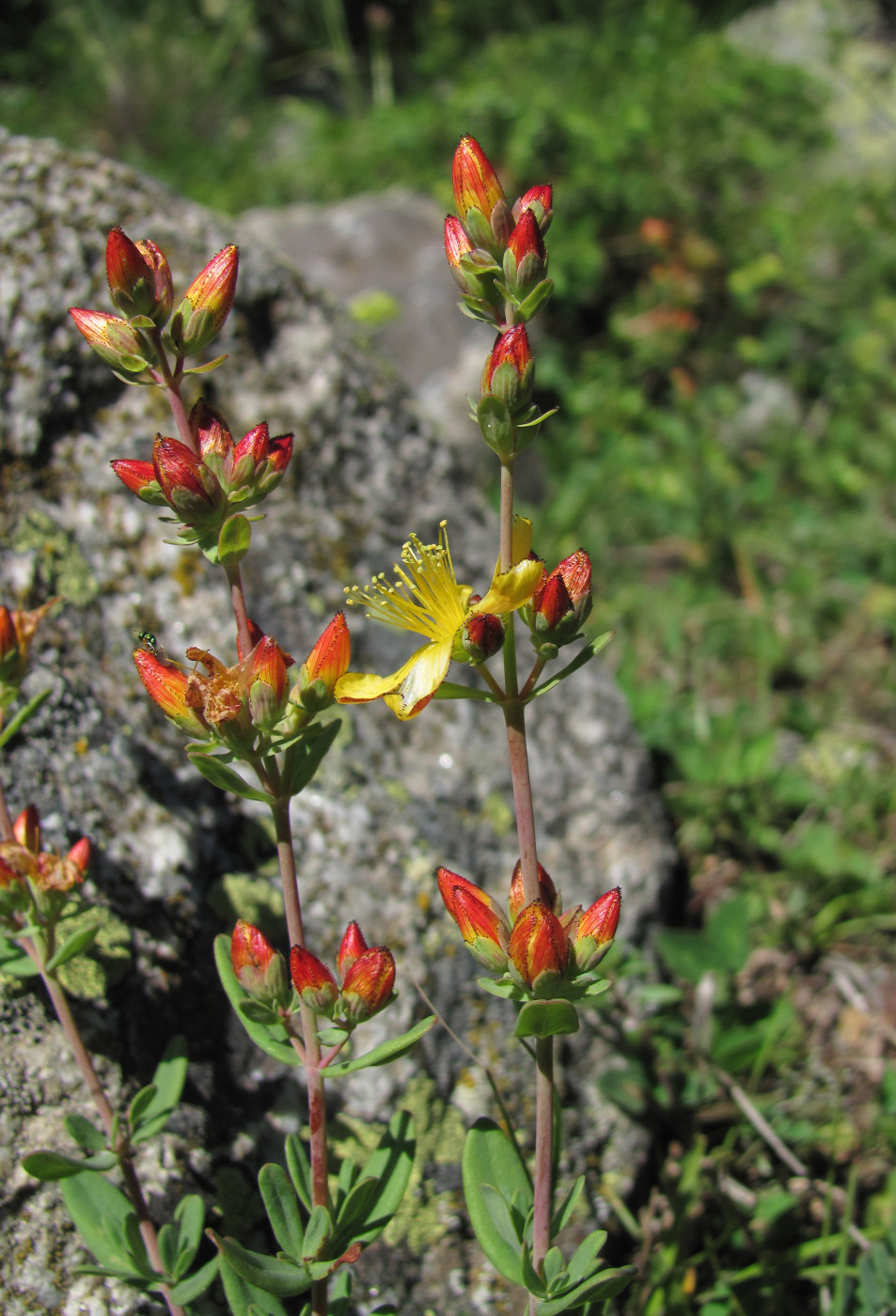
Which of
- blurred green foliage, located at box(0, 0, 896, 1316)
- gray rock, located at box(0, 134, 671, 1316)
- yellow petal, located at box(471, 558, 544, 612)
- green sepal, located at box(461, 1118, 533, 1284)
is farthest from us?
blurred green foliage, located at box(0, 0, 896, 1316)

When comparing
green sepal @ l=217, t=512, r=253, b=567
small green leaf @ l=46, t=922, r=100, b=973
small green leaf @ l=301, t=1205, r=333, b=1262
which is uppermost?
green sepal @ l=217, t=512, r=253, b=567

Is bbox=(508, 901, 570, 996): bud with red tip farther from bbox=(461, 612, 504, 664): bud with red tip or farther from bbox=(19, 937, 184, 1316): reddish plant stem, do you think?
bbox=(19, 937, 184, 1316): reddish plant stem

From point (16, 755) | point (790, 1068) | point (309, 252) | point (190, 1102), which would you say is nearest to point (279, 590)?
point (16, 755)

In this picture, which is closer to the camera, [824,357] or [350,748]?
[350,748]

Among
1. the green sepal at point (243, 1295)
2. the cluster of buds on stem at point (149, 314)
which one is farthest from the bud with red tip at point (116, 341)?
the green sepal at point (243, 1295)

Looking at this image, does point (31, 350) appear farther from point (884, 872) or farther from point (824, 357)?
point (824, 357)

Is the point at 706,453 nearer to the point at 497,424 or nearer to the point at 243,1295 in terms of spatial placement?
the point at 497,424

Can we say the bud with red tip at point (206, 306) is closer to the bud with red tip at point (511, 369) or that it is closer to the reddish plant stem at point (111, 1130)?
the bud with red tip at point (511, 369)

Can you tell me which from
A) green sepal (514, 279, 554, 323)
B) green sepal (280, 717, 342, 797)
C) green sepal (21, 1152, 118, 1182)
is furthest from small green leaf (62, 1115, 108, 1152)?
green sepal (514, 279, 554, 323)
